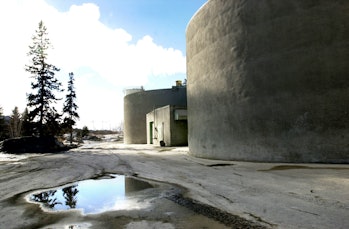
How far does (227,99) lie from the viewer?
1201 centimetres

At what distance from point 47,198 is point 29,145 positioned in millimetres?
20416

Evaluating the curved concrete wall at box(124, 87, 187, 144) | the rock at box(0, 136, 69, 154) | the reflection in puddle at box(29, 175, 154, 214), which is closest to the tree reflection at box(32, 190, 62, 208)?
the reflection in puddle at box(29, 175, 154, 214)

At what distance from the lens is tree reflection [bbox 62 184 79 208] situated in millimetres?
5171

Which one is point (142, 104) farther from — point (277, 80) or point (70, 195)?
point (70, 195)

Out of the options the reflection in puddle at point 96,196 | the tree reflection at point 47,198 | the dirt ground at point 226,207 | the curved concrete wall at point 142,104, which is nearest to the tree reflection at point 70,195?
the reflection in puddle at point 96,196

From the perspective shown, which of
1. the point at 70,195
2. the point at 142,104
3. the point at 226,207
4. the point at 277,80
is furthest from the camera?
the point at 142,104

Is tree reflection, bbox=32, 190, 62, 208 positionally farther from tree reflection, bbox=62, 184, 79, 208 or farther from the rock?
the rock

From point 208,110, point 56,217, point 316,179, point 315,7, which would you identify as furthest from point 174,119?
point 56,217

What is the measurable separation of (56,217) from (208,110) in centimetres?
996

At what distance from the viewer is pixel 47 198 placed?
5625 mm

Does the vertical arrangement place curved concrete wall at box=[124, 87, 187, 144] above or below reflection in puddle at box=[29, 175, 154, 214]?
above

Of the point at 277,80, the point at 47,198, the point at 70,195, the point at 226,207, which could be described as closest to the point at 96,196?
the point at 70,195

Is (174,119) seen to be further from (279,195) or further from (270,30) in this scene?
(279,195)

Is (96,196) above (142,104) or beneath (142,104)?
beneath
